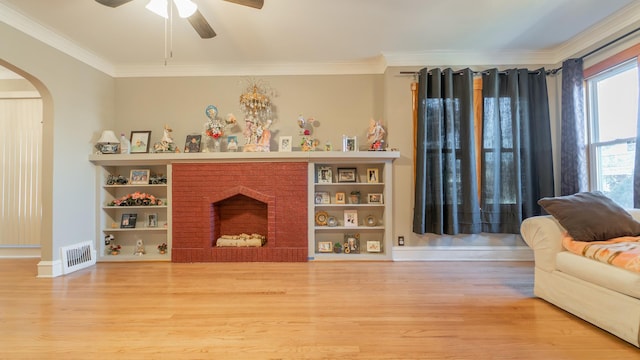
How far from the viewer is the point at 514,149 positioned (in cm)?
332

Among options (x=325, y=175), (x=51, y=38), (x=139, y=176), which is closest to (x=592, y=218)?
(x=325, y=175)

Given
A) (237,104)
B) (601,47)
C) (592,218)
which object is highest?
(601,47)

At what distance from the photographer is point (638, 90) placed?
2.62 m

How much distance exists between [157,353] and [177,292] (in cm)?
98

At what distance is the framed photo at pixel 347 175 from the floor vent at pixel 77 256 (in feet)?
10.7

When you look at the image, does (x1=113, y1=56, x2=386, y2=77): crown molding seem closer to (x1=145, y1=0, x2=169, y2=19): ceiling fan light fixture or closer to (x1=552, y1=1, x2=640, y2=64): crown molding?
(x1=145, y1=0, x2=169, y2=19): ceiling fan light fixture

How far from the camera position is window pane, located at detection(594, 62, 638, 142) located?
2.79 m

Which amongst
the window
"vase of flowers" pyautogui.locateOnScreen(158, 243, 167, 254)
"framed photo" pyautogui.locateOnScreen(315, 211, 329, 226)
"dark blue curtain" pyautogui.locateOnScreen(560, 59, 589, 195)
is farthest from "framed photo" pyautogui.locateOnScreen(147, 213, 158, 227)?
the window

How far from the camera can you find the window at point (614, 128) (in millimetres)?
2820

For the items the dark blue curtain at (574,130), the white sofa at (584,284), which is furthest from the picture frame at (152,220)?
the dark blue curtain at (574,130)

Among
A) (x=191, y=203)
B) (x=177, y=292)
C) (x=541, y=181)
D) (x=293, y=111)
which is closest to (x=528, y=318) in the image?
(x=541, y=181)

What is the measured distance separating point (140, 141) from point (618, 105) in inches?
225

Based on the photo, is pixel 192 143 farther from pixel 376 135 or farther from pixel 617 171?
pixel 617 171

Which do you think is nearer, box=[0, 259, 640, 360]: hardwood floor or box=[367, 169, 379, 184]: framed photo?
box=[0, 259, 640, 360]: hardwood floor
